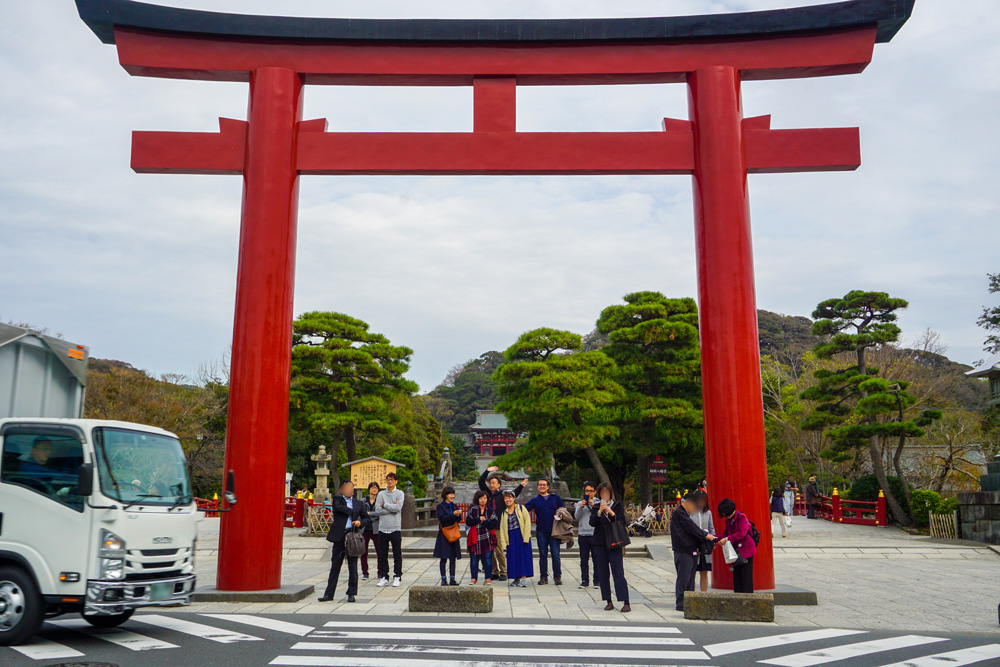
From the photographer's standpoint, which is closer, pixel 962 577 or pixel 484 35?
pixel 484 35

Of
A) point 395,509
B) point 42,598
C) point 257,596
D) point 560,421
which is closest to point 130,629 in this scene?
point 42,598

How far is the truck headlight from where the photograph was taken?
6312 millimetres

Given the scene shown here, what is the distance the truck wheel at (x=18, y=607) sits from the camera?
6199 millimetres

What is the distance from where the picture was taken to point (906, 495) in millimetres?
23328

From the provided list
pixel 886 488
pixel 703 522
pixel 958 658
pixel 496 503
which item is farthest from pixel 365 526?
pixel 886 488

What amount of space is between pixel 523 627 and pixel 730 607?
238 cm

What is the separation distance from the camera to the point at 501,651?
624cm

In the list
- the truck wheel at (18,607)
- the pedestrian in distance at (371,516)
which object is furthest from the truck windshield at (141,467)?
the pedestrian in distance at (371,516)

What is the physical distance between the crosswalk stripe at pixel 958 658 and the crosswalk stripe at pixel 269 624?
5.42 m

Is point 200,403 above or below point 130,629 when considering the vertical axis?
above

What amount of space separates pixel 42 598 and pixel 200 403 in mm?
27684

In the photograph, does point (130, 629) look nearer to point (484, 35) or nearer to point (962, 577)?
point (484, 35)

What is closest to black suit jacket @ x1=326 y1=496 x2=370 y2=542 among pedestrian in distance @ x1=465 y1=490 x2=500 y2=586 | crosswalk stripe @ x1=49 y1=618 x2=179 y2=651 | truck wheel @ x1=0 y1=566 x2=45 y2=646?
pedestrian in distance @ x1=465 y1=490 x2=500 y2=586

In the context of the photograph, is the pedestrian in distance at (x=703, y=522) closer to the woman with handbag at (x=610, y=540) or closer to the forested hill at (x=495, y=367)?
the woman with handbag at (x=610, y=540)
